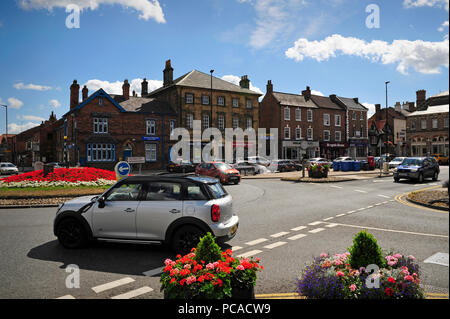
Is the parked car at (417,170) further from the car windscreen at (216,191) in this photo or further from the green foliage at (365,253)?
the green foliage at (365,253)

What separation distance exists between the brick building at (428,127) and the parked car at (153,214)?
61268 millimetres

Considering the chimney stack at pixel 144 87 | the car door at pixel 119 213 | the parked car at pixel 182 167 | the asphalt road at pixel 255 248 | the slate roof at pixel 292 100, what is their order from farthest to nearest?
the chimney stack at pixel 144 87
the slate roof at pixel 292 100
the parked car at pixel 182 167
the car door at pixel 119 213
the asphalt road at pixel 255 248

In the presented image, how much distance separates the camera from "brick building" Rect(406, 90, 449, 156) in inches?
2254

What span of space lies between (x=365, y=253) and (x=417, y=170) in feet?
72.3

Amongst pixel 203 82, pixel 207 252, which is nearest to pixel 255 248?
pixel 207 252

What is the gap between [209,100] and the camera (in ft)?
145

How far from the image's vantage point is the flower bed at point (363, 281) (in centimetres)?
313

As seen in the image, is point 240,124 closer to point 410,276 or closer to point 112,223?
point 112,223

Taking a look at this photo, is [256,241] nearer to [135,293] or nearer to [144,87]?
[135,293]

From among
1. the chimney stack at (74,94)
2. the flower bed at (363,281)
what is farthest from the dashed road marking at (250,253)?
the chimney stack at (74,94)

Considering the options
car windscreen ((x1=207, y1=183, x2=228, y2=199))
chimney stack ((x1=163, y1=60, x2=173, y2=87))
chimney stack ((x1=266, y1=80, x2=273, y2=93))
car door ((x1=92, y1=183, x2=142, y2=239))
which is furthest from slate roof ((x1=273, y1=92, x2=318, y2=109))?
car door ((x1=92, y1=183, x2=142, y2=239))

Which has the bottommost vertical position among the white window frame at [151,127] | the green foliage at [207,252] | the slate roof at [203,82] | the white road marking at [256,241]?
the white road marking at [256,241]

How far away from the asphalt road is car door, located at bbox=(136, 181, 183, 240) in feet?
1.63

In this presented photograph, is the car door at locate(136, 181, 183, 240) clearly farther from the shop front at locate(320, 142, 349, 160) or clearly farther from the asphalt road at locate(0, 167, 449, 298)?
the shop front at locate(320, 142, 349, 160)
